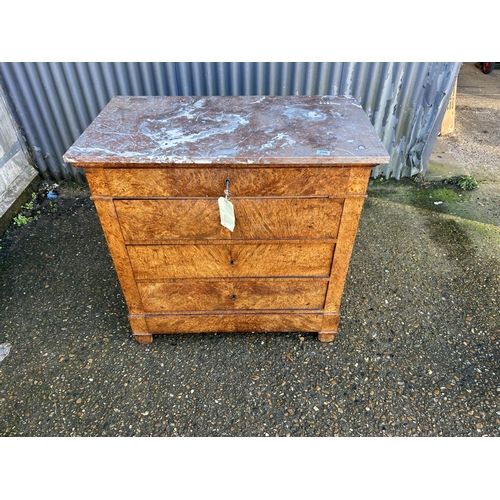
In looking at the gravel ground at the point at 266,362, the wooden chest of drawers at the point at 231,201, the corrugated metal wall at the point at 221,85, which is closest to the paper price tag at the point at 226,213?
the wooden chest of drawers at the point at 231,201

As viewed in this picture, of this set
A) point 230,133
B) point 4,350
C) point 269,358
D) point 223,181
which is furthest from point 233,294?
point 4,350

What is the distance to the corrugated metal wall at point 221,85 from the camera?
334 cm

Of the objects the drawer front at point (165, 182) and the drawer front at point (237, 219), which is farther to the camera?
the drawer front at point (237, 219)

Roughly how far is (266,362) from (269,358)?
0.04 metres

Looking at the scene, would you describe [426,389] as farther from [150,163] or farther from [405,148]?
[405,148]

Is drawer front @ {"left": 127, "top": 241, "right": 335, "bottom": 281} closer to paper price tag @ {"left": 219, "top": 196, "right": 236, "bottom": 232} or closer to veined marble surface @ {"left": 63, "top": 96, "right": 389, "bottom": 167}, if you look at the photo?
paper price tag @ {"left": 219, "top": 196, "right": 236, "bottom": 232}

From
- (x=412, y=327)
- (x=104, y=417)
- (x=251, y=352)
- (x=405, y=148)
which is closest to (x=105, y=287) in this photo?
(x=104, y=417)

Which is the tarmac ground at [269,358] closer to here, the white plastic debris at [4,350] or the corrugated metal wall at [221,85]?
the white plastic debris at [4,350]

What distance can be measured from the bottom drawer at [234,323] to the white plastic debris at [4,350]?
923 millimetres

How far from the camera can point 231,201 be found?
5.83 ft

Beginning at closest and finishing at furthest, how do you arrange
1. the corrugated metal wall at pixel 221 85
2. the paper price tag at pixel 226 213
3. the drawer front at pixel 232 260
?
the paper price tag at pixel 226 213 < the drawer front at pixel 232 260 < the corrugated metal wall at pixel 221 85

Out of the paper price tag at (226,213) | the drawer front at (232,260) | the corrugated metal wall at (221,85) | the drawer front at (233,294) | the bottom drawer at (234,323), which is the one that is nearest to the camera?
the paper price tag at (226,213)

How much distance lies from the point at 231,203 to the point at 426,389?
158cm

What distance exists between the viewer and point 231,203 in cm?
174
